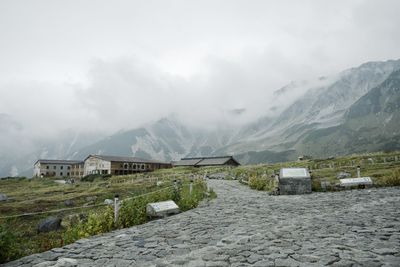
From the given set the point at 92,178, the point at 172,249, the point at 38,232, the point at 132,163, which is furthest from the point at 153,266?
the point at 132,163

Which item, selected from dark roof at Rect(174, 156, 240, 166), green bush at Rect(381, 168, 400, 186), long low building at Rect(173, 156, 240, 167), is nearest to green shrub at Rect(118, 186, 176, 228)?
green bush at Rect(381, 168, 400, 186)

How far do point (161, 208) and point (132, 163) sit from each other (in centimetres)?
9604

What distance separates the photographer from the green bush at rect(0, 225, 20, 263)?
852cm

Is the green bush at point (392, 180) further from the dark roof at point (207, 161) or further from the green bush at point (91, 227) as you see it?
the dark roof at point (207, 161)

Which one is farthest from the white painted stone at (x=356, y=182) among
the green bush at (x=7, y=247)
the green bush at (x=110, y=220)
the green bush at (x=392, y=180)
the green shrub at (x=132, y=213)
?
the green bush at (x=7, y=247)

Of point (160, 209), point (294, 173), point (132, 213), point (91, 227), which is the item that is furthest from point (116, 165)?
point (91, 227)

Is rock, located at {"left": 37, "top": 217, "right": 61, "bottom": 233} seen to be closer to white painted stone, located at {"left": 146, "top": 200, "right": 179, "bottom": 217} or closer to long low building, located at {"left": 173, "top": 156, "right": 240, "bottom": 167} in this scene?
white painted stone, located at {"left": 146, "top": 200, "right": 179, "bottom": 217}

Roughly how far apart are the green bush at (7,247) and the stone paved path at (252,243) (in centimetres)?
42

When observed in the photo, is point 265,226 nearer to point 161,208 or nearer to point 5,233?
point 161,208

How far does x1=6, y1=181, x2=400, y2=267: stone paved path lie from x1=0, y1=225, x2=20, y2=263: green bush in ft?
1.38

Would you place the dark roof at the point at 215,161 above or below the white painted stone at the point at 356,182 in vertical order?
above

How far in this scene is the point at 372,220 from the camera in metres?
11.0

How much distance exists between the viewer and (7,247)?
28.4 feet

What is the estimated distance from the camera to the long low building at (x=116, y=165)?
102762 millimetres
